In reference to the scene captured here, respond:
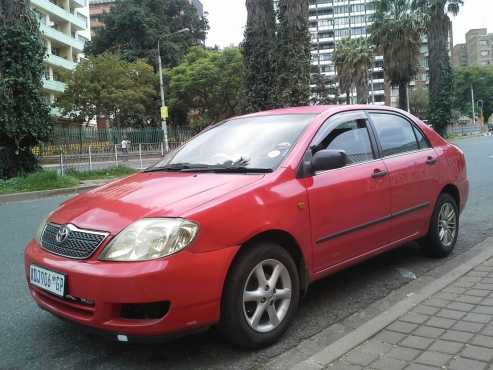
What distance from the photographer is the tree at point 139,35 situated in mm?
56781

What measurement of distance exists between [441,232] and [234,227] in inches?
116

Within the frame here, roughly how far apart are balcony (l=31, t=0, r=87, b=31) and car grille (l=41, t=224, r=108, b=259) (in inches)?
2118

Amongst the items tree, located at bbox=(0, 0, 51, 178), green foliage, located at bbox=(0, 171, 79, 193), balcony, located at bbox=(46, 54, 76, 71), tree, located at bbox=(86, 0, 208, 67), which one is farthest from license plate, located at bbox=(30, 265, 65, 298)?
balcony, located at bbox=(46, 54, 76, 71)

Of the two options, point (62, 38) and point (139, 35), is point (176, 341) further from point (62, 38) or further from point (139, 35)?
point (62, 38)

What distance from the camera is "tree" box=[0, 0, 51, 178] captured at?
14.5m

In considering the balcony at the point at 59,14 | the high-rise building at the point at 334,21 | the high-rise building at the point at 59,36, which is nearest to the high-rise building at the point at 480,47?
the high-rise building at the point at 334,21

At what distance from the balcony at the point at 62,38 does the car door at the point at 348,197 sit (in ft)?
176

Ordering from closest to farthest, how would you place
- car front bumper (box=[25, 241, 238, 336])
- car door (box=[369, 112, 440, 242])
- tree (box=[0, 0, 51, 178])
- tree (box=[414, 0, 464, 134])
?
car front bumper (box=[25, 241, 238, 336]), car door (box=[369, 112, 440, 242]), tree (box=[0, 0, 51, 178]), tree (box=[414, 0, 464, 134])

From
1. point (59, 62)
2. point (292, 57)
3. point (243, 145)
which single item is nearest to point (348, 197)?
point (243, 145)

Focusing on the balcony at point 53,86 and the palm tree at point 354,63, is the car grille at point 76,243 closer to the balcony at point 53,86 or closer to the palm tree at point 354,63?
the palm tree at point 354,63

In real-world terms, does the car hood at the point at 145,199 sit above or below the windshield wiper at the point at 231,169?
below

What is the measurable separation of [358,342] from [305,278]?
0.59 metres

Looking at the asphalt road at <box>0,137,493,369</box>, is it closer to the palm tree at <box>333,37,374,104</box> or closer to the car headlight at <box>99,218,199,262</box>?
the car headlight at <box>99,218,199,262</box>

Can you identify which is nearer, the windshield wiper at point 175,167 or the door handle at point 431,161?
the windshield wiper at point 175,167
